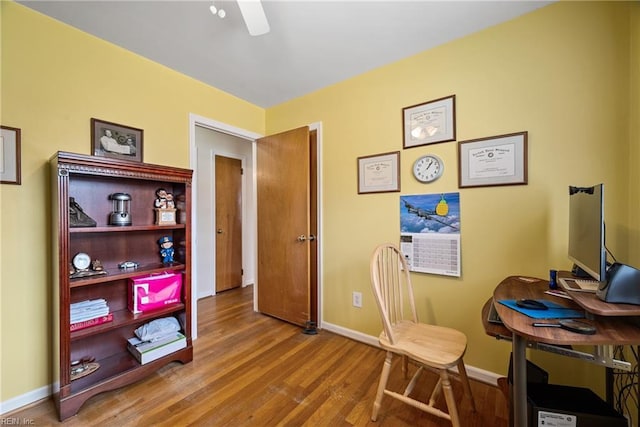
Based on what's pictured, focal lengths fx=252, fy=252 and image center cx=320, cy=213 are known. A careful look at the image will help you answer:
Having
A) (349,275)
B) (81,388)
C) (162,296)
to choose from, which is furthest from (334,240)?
(81,388)

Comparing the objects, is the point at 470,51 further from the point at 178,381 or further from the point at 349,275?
the point at 178,381

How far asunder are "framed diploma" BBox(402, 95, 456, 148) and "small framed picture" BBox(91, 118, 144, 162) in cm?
210

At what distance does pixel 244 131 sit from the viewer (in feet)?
8.98

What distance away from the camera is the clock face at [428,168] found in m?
1.85

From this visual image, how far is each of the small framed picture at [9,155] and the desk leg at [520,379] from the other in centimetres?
261

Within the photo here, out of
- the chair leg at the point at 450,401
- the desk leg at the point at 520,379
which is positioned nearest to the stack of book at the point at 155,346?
the chair leg at the point at 450,401

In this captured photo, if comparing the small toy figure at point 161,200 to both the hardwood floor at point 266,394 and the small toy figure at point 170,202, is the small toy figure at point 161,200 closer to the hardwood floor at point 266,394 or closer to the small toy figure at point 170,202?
the small toy figure at point 170,202

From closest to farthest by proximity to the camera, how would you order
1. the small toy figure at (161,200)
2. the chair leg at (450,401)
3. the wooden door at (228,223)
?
the chair leg at (450,401), the small toy figure at (161,200), the wooden door at (228,223)

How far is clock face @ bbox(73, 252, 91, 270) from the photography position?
62.7 inches

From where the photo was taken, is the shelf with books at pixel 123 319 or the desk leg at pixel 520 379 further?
the shelf with books at pixel 123 319

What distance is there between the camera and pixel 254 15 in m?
1.25

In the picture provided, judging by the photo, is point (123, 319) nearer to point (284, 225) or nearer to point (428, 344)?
point (284, 225)

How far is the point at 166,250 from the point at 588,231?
2.52 meters

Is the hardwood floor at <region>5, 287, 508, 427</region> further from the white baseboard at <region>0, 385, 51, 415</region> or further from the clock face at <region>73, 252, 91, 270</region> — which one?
the clock face at <region>73, 252, 91, 270</region>
